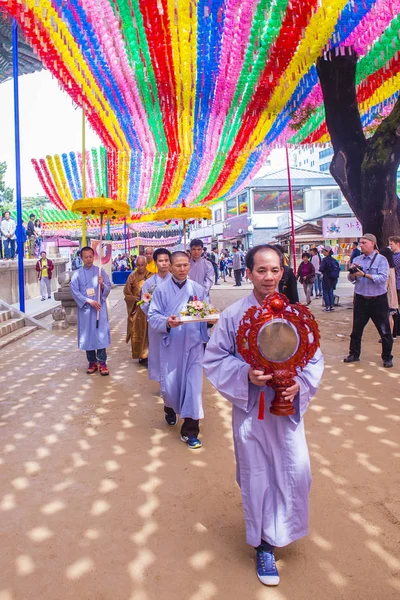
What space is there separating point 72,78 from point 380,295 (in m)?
4.97

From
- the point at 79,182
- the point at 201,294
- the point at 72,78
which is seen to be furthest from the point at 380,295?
the point at 79,182

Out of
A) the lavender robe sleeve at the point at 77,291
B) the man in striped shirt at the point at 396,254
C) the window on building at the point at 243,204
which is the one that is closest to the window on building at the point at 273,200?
the window on building at the point at 243,204

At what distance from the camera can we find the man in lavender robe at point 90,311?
5.65 meters

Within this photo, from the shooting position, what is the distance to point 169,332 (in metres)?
3.59

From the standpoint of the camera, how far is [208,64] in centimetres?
622

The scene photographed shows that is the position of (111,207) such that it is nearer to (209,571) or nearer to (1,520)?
(1,520)

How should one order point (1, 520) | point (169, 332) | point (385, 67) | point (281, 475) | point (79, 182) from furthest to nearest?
point (79, 182), point (385, 67), point (169, 332), point (1, 520), point (281, 475)

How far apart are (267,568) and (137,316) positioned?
4523 millimetres

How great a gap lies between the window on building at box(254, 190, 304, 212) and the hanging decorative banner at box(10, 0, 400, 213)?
21.4 metres

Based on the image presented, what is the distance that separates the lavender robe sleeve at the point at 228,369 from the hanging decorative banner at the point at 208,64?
407cm

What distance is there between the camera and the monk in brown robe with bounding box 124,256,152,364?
6.19 m

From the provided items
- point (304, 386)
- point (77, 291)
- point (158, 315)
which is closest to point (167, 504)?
point (304, 386)

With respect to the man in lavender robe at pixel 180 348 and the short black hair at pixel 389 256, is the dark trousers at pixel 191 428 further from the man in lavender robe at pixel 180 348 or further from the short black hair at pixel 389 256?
the short black hair at pixel 389 256

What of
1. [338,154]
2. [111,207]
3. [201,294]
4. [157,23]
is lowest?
[201,294]
